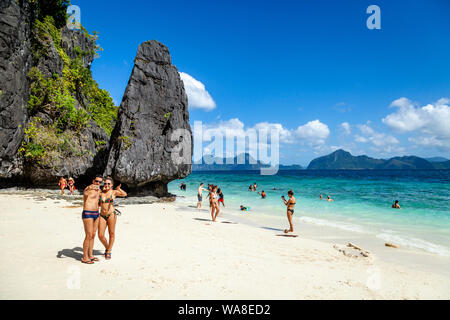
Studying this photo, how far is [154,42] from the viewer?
67.3 ft

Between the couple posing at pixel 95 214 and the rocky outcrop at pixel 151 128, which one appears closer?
the couple posing at pixel 95 214

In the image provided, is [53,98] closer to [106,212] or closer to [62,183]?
[62,183]

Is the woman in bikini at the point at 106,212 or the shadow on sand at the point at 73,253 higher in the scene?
the woman in bikini at the point at 106,212

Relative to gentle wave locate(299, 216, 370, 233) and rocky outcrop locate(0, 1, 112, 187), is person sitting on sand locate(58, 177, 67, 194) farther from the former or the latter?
gentle wave locate(299, 216, 370, 233)

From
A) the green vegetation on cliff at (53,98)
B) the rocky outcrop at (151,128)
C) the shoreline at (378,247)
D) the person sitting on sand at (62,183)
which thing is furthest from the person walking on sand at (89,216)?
the green vegetation on cliff at (53,98)

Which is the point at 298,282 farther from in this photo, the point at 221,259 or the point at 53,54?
the point at 53,54

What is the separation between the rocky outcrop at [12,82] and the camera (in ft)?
46.5

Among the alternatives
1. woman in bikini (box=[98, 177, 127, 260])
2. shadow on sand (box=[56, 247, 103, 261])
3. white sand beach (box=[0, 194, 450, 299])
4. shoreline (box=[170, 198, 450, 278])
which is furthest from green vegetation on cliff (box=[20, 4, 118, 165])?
shoreline (box=[170, 198, 450, 278])

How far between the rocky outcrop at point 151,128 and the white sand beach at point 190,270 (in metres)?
9.30

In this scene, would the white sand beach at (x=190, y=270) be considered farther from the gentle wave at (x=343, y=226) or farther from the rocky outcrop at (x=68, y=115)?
the rocky outcrop at (x=68, y=115)

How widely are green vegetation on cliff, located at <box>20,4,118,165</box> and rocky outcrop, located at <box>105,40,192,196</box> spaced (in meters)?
3.46

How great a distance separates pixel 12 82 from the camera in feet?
47.8

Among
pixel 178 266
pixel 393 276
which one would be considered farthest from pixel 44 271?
pixel 393 276

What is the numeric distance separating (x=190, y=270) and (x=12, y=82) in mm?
17488
